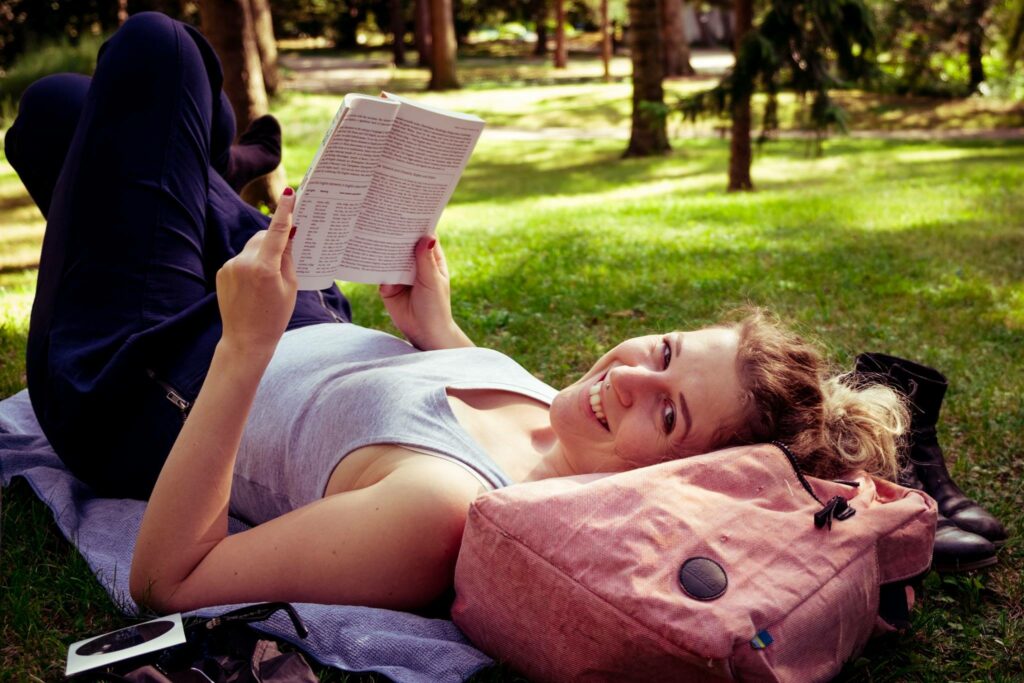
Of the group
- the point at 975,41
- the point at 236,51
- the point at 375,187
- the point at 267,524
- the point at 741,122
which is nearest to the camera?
the point at 267,524

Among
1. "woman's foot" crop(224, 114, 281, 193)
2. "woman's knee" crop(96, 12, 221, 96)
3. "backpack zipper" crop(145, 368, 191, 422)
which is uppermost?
"woman's knee" crop(96, 12, 221, 96)

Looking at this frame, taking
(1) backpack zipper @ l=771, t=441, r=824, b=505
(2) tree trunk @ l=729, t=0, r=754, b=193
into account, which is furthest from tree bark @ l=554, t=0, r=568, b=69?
(1) backpack zipper @ l=771, t=441, r=824, b=505

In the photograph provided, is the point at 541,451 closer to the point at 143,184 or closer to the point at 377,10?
the point at 143,184

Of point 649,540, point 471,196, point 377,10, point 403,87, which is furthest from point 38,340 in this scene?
point 377,10

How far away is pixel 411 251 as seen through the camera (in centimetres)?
304

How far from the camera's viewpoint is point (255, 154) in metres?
4.56

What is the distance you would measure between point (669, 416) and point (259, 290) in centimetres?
103

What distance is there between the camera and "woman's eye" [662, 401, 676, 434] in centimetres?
232

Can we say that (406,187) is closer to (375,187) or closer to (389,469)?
(375,187)

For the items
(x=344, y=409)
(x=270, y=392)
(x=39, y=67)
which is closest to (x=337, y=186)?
(x=344, y=409)

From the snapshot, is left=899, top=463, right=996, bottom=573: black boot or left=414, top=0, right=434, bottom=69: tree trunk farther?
left=414, top=0, right=434, bottom=69: tree trunk

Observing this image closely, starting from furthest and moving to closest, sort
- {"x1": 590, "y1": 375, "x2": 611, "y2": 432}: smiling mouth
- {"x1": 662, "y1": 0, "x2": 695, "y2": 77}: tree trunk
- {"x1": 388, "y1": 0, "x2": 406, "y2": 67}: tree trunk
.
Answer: {"x1": 388, "y1": 0, "x2": 406, "y2": 67}: tree trunk → {"x1": 662, "y1": 0, "x2": 695, "y2": 77}: tree trunk → {"x1": 590, "y1": 375, "x2": 611, "y2": 432}: smiling mouth

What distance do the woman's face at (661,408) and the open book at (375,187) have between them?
76 cm

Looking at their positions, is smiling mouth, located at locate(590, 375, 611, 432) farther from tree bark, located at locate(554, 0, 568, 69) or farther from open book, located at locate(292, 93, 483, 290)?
tree bark, located at locate(554, 0, 568, 69)
